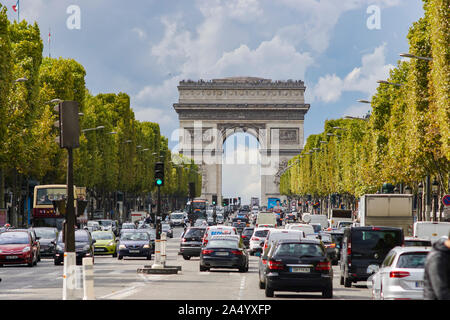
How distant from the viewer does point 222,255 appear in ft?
128

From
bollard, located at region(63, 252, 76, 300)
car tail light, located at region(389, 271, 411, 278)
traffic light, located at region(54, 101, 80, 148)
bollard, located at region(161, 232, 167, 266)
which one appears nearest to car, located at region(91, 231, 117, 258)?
bollard, located at region(161, 232, 167, 266)

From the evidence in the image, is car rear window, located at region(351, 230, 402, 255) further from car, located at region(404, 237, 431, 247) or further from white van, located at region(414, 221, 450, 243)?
white van, located at region(414, 221, 450, 243)

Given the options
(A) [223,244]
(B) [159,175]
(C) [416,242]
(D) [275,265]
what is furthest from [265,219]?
(D) [275,265]

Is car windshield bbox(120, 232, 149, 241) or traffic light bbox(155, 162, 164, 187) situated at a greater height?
traffic light bbox(155, 162, 164, 187)

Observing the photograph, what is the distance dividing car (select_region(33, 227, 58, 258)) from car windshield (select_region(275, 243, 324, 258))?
27998 millimetres

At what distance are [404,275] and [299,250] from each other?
643 cm

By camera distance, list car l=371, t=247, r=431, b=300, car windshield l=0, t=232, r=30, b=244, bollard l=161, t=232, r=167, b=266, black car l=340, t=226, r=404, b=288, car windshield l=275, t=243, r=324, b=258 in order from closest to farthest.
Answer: car l=371, t=247, r=431, b=300
car windshield l=275, t=243, r=324, b=258
black car l=340, t=226, r=404, b=288
bollard l=161, t=232, r=167, b=266
car windshield l=0, t=232, r=30, b=244

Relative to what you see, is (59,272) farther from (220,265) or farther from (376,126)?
(376,126)

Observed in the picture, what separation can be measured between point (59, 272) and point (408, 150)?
22805mm

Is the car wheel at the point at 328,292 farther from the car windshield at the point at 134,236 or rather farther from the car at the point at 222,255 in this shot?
the car windshield at the point at 134,236

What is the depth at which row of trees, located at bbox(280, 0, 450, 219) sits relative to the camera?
42.3m

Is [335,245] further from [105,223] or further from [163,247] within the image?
[105,223]

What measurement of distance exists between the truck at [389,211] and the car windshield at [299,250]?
23007 mm
